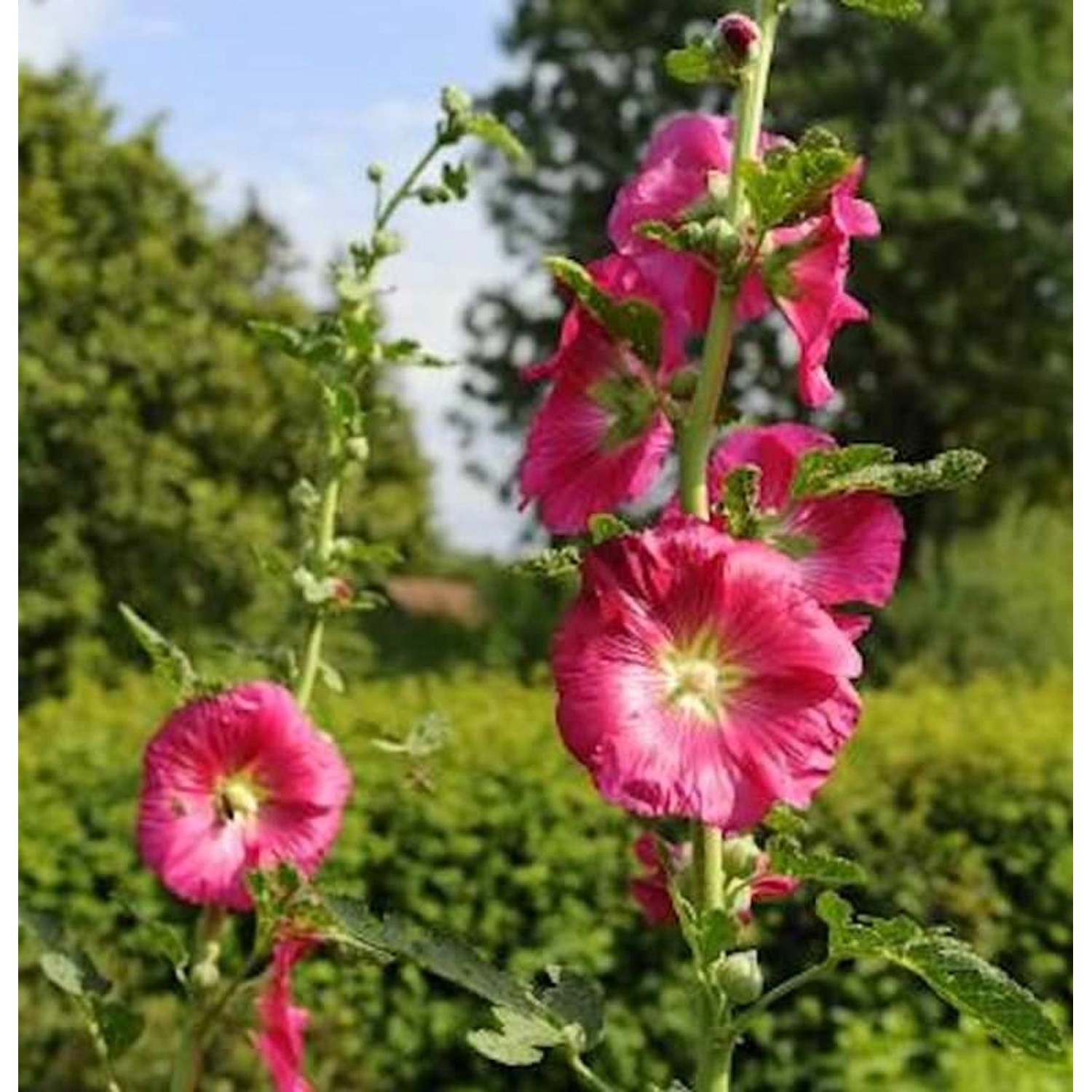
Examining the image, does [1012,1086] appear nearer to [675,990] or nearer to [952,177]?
[675,990]

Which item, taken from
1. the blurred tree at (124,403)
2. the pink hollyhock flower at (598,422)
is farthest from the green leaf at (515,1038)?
the blurred tree at (124,403)

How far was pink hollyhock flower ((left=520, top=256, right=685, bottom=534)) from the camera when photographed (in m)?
1.09

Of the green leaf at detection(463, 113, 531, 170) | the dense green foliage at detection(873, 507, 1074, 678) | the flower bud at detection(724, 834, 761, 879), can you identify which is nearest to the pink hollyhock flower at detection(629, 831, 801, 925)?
the flower bud at detection(724, 834, 761, 879)

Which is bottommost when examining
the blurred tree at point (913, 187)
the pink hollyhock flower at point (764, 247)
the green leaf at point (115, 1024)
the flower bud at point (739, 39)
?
the green leaf at point (115, 1024)

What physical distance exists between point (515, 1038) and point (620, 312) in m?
0.34

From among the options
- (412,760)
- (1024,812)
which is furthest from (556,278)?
(1024,812)

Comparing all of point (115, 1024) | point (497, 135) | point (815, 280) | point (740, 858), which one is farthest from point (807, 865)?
point (497, 135)

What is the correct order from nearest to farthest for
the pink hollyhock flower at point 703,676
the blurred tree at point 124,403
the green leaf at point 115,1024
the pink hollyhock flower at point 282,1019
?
the pink hollyhock flower at point 703,676, the pink hollyhock flower at point 282,1019, the green leaf at point 115,1024, the blurred tree at point 124,403

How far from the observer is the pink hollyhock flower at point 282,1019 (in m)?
1.63

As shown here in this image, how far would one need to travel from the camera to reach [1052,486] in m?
20.3

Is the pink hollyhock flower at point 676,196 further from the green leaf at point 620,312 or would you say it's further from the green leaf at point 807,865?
the green leaf at point 807,865

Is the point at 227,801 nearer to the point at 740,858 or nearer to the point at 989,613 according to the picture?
the point at 740,858

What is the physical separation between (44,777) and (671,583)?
444 centimetres

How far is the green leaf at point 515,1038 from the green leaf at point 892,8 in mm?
495
